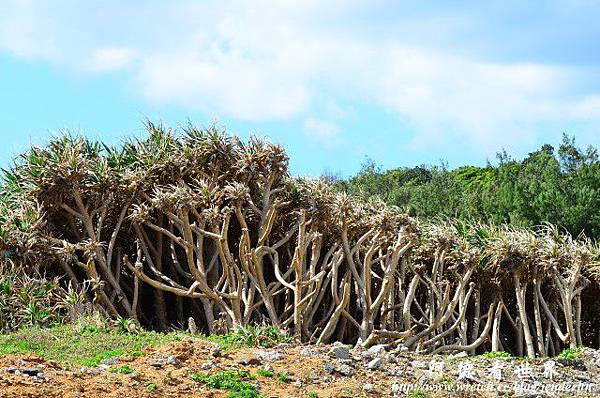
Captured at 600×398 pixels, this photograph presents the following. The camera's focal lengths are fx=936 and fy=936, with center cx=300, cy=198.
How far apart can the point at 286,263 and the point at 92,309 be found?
13.3 feet

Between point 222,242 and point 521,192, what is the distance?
18597mm

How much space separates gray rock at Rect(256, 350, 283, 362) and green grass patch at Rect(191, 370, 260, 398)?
0.95m

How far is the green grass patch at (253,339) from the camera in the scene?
12461 mm

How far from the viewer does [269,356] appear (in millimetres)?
11266

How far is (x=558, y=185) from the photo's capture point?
32906 mm

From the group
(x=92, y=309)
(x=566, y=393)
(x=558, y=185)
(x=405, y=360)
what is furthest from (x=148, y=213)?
(x=558, y=185)

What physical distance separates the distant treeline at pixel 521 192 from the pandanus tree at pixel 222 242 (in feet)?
35.8

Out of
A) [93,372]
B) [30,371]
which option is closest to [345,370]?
[93,372]

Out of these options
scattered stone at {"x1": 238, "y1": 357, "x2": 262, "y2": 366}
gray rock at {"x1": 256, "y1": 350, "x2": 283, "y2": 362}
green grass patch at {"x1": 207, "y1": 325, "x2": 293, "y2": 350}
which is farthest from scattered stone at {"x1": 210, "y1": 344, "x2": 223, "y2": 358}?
green grass patch at {"x1": 207, "y1": 325, "x2": 293, "y2": 350}

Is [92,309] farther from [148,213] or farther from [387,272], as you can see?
[387,272]

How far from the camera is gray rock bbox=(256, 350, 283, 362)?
11188 millimetres

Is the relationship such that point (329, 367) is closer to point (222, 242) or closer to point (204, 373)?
point (204, 373)

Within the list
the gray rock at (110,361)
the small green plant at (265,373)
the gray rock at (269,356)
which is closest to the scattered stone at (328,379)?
the small green plant at (265,373)

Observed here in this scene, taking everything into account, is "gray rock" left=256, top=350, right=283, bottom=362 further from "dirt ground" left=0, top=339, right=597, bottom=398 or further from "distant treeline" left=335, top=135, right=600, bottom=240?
"distant treeline" left=335, top=135, right=600, bottom=240
